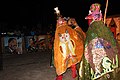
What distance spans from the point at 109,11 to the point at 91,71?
21736 millimetres

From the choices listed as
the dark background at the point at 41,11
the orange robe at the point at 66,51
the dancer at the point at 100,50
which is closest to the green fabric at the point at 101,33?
the dancer at the point at 100,50

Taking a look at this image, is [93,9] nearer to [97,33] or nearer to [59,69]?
[97,33]

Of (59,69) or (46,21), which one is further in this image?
(46,21)

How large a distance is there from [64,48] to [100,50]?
1.99 meters

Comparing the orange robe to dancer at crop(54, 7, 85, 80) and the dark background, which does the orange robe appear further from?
the dark background

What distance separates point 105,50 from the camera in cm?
482

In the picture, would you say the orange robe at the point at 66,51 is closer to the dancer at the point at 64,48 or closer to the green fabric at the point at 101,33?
the dancer at the point at 64,48

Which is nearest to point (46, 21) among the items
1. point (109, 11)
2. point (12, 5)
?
point (12, 5)

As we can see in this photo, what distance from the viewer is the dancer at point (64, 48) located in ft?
21.9

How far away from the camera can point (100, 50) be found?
4836 mm

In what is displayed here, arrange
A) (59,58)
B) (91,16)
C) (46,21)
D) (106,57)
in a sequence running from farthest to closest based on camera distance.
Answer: (46,21) < (59,58) < (91,16) < (106,57)

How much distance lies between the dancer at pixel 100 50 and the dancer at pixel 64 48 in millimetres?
1741

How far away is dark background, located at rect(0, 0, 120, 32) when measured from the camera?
79.6ft

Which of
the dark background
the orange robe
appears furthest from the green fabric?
the dark background
